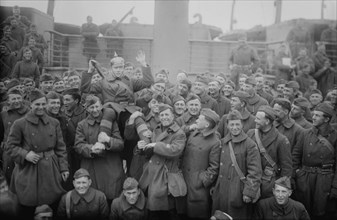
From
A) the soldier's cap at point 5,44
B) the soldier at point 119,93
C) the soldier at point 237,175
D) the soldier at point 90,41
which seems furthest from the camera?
the soldier at point 90,41

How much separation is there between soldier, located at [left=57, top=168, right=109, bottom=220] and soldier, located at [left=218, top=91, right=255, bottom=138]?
2421 millimetres

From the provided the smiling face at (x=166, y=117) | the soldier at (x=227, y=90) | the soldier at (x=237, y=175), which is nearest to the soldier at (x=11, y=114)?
the smiling face at (x=166, y=117)

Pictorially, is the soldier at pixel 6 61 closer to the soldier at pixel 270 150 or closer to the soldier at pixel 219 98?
the soldier at pixel 219 98

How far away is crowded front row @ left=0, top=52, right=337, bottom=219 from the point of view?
5.52 m

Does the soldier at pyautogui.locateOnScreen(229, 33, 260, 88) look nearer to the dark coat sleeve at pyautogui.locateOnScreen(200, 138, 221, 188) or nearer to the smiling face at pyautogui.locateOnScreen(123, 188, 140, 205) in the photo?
the dark coat sleeve at pyautogui.locateOnScreen(200, 138, 221, 188)

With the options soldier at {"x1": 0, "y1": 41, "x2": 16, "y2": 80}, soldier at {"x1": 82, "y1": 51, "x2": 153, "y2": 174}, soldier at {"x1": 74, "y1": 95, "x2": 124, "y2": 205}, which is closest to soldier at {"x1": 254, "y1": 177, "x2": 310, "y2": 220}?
soldier at {"x1": 74, "y1": 95, "x2": 124, "y2": 205}

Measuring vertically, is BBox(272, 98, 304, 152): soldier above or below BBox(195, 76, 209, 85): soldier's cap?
below

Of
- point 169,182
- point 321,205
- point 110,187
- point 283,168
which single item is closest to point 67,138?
point 110,187

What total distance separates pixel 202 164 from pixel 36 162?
7.84 feet

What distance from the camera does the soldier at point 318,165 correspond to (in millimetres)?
6121

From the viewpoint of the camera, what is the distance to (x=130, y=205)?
5.68 meters

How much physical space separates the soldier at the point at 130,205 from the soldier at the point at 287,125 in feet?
8.56

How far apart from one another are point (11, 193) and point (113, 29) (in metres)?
12.2

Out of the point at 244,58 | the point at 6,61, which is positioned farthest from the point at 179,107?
the point at 6,61
